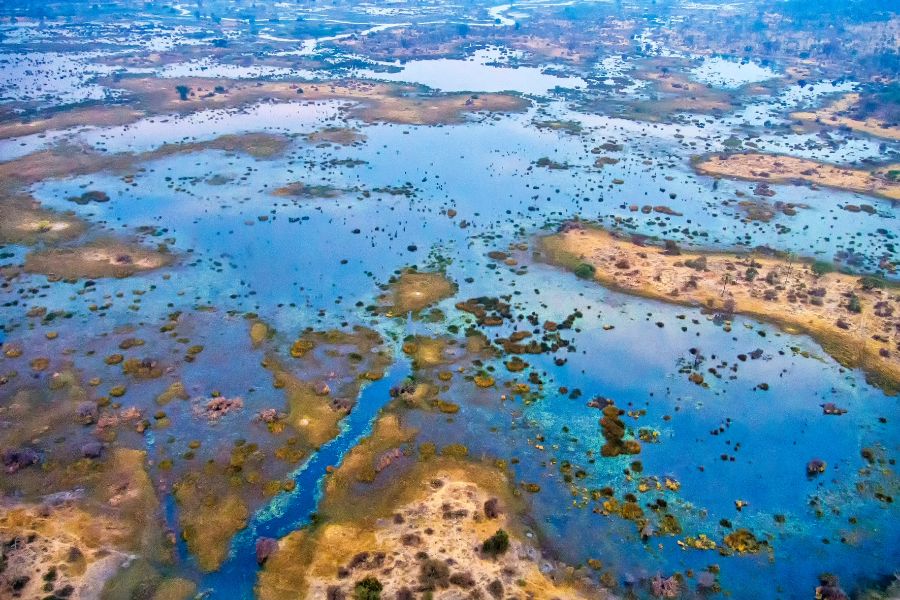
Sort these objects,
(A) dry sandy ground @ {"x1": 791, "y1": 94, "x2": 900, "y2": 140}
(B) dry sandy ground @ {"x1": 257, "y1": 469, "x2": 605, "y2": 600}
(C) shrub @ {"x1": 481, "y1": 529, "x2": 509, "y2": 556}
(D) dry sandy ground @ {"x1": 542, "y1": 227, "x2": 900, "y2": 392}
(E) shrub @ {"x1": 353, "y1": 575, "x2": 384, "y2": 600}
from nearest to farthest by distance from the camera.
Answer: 1. (E) shrub @ {"x1": 353, "y1": 575, "x2": 384, "y2": 600}
2. (B) dry sandy ground @ {"x1": 257, "y1": 469, "x2": 605, "y2": 600}
3. (C) shrub @ {"x1": 481, "y1": 529, "x2": 509, "y2": 556}
4. (D) dry sandy ground @ {"x1": 542, "y1": 227, "x2": 900, "y2": 392}
5. (A) dry sandy ground @ {"x1": 791, "y1": 94, "x2": 900, "y2": 140}

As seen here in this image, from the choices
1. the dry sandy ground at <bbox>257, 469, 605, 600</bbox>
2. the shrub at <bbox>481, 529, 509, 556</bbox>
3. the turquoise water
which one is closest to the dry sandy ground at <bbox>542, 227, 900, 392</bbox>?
the turquoise water

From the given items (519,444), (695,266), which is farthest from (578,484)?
(695,266)

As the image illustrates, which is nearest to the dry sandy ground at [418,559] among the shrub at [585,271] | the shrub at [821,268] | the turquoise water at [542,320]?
the turquoise water at [542,320]

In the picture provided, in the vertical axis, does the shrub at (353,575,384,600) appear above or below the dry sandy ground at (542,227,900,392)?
below

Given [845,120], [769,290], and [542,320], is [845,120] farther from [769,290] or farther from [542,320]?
[542,320]

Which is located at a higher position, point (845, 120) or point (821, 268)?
point (845, 120)

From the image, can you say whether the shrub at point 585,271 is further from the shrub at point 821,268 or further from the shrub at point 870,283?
the shrub at point 870,283

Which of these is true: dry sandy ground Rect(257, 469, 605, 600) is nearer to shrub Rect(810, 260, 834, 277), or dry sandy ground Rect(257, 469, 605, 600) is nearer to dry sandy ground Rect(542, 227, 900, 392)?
dry sandy ground Rect(542, 227, 900, 392)

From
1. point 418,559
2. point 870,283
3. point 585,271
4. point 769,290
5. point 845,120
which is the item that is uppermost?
point 845,120

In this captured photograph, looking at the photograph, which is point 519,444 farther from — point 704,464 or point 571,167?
point 571,167

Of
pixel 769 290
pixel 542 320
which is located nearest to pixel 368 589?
pixel 542 320
